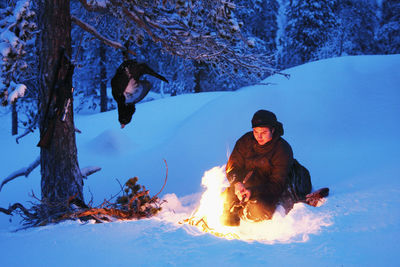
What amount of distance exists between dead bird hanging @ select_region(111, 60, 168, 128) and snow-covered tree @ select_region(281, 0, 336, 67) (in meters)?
20.5

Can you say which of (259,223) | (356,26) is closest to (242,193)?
(259,223)

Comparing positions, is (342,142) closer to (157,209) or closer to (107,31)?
(157,209)

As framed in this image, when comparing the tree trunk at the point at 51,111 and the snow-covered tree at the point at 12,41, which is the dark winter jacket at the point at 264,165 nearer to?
the tree trunk at the point at 51,111

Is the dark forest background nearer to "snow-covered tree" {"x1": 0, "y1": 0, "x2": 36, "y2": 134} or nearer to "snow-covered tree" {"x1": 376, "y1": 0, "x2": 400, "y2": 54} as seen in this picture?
"snow-covered tree" {"x1": 376, "y1": 0, "x2": 400, "y2": 54}

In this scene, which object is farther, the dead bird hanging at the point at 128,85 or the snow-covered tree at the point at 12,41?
the dead bird hanging at the point at 128,85

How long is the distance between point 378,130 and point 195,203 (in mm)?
4563

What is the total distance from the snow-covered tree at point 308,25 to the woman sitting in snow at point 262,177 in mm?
19971

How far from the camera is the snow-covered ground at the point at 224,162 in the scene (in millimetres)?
2588

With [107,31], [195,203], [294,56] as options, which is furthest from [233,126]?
[294,56]

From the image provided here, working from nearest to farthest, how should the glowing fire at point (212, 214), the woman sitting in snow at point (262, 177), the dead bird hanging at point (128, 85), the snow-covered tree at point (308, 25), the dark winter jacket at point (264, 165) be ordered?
the glowing fire at point (212, 214)
the woman sitting in snow at point (262, 177)
the dark winter jacket at point (264, 165)
the dead bird hanging at point (128, 85)
the snow-covered tree at point (308, 25)

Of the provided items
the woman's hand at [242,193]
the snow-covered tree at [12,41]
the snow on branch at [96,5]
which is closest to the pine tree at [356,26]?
the snow on branch at [96,5]

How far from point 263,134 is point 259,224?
1.14 m

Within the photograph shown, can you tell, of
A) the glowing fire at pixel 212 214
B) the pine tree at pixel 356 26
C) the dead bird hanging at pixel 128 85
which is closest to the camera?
the glowing fire at pixel 212 214

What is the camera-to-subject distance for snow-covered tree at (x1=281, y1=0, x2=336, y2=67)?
21.2m
